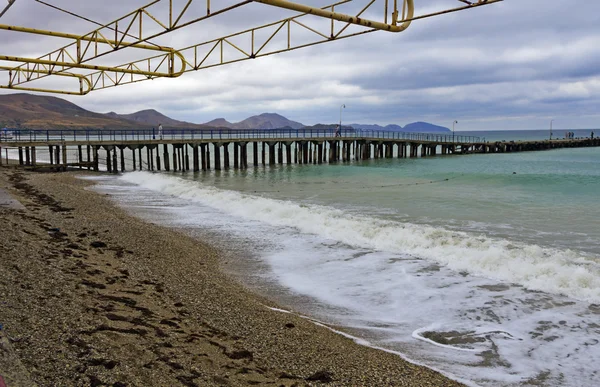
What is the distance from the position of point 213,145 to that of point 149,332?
48.9 metres

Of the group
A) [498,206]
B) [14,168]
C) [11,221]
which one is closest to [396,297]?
[11,221]

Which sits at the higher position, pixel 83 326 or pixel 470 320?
pixel 83 326

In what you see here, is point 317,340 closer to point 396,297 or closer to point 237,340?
point 237,340

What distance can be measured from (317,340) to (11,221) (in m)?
7.95

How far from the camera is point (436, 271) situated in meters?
9.02

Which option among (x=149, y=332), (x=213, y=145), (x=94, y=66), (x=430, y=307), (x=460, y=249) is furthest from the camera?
(x=213, y=145)

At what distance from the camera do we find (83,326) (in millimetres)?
4668

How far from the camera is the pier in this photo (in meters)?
32.9

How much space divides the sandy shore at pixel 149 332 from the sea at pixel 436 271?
2.20 feet

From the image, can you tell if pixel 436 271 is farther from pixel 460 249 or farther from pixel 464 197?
pixel 464 197

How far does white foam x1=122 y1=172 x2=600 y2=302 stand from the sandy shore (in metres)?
4.32

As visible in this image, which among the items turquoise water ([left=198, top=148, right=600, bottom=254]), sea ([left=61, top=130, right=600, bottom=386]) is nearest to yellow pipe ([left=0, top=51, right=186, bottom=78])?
sea ([left=61, top=130, right=600, bottom=386])

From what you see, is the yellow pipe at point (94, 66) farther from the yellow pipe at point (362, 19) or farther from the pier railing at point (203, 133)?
the pier railing at point (203, 133)

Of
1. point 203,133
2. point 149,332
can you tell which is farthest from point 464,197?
point 203,133
